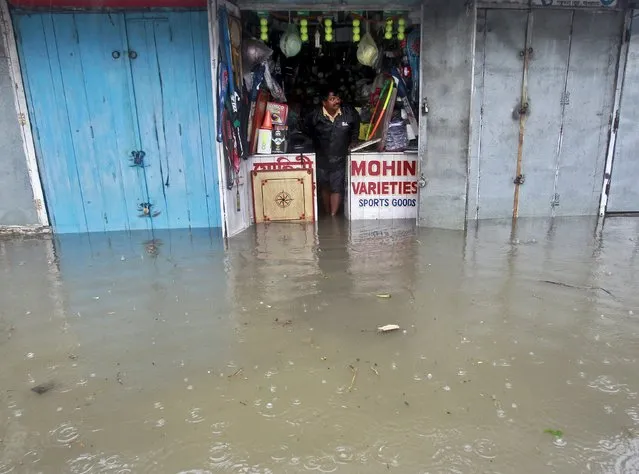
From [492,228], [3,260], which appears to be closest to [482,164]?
[492,228]

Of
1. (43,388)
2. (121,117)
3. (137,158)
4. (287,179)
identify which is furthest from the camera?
(287,179)

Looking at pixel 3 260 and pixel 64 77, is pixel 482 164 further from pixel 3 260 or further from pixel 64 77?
pixel 3 260

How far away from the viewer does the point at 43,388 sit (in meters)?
2.74

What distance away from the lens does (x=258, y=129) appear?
6191 mm

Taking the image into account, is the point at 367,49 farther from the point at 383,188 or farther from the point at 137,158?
the point at 137,158

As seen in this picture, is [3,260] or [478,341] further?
[3,260]

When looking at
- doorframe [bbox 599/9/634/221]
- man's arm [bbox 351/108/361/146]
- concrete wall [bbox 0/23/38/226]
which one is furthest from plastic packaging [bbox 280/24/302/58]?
doorframe [bbox 599/9/634/221]

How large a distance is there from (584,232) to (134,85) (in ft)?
18.3

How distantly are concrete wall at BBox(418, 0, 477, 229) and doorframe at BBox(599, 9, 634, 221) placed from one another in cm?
201

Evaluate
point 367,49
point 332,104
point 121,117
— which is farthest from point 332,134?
point 121,117

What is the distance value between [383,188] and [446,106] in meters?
1.31

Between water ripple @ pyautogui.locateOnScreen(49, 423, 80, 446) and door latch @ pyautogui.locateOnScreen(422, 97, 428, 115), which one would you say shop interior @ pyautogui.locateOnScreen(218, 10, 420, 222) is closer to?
door latch @ pyautogui.locateOnScreen(422, 97, 428, 115)

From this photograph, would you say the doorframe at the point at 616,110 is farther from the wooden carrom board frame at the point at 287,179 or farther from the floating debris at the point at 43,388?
the floating debris at the point at 43,388

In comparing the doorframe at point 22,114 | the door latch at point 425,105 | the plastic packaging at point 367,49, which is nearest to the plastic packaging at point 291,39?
the plastic packaging at point 367,49
